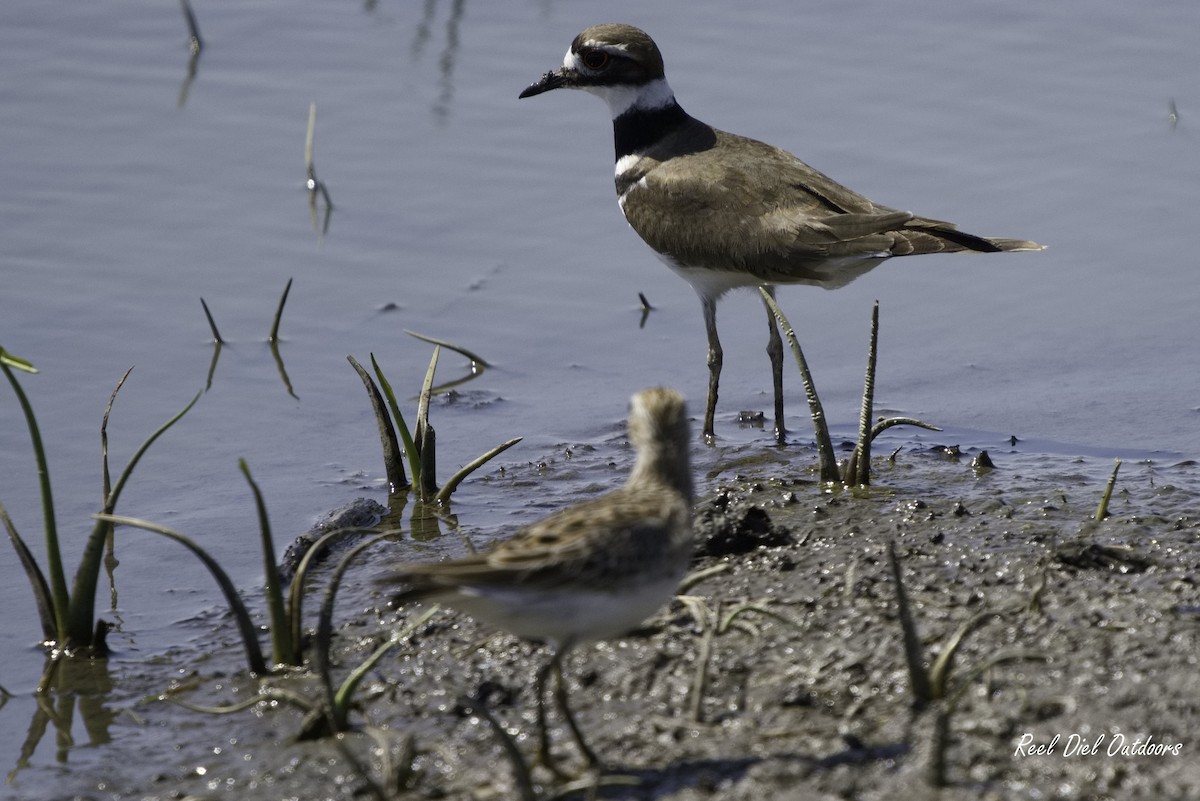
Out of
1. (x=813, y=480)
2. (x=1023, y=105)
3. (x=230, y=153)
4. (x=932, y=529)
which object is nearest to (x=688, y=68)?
(x=1023, y=105)

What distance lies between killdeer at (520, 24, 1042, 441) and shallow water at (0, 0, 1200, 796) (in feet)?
2.16

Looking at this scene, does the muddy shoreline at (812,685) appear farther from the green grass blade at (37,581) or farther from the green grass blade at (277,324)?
the green grass blade at (277,324)

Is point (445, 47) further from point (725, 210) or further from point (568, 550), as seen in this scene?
point (568, 550)

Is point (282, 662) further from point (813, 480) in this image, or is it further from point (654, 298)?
point (654, 298)

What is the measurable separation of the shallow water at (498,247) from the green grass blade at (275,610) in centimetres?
91

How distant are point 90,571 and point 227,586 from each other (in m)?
0.60

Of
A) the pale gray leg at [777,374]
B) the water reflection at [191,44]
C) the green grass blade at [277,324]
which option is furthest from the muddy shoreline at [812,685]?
the water reflection at [191,44]

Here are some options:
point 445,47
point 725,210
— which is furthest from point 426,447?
point 445,47

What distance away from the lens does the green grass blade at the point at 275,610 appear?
5.03 metres

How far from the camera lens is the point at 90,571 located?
5355mm

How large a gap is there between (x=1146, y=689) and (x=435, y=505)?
3.42 meters

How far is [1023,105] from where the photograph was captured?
36.9 ft

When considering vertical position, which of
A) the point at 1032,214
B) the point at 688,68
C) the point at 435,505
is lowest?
the point at 435,505

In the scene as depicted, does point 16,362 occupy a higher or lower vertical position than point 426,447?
higher
